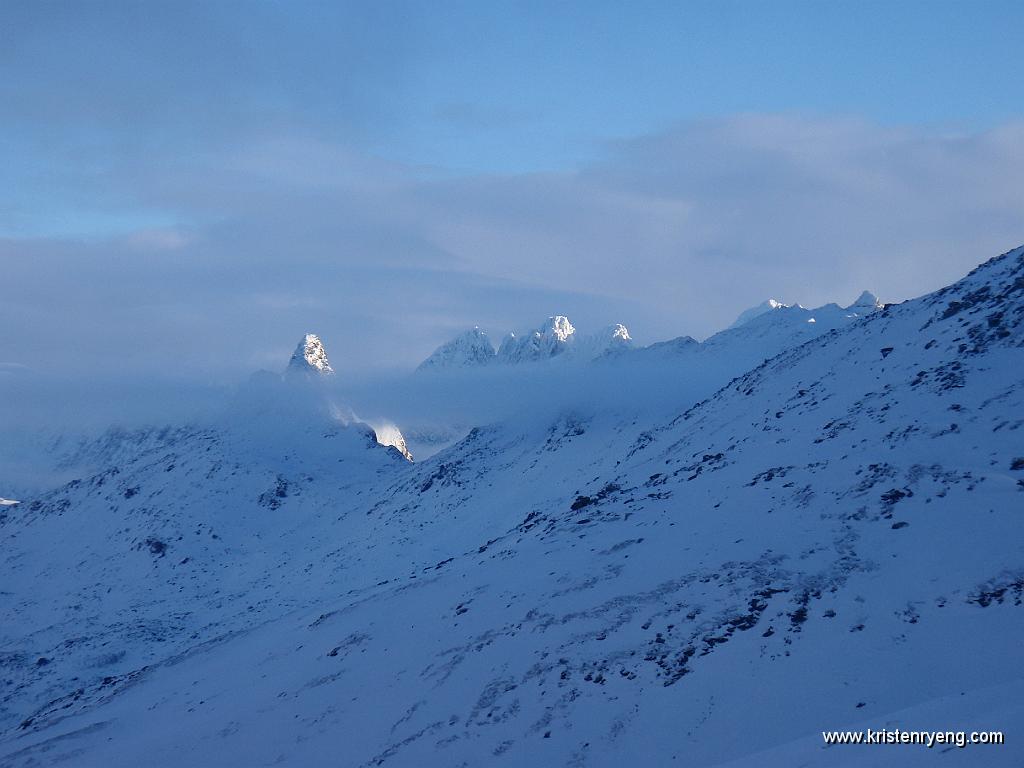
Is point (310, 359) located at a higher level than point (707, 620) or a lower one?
higher

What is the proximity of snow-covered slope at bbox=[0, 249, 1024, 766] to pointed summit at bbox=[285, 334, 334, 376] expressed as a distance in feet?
343

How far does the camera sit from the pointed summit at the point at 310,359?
161 metres

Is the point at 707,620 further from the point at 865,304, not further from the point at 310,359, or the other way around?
the point at 310,359

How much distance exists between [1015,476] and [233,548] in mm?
75654

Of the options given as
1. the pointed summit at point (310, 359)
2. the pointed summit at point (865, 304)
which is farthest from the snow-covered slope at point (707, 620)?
the pointed summit at point (310, 359)

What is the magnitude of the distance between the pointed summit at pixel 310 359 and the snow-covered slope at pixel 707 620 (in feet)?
343

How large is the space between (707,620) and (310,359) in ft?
519

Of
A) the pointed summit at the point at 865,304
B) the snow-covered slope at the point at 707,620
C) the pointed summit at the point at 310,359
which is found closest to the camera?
the snow-covered slope at the point at 707,620

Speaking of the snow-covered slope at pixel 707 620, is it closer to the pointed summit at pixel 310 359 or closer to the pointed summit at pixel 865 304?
the pointed summit at pixel 865 304

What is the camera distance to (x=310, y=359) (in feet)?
566

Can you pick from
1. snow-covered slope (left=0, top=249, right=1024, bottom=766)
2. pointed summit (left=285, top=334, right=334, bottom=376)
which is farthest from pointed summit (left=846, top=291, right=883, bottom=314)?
pointed summit (left=285, top=334, right=334, bottom=376)

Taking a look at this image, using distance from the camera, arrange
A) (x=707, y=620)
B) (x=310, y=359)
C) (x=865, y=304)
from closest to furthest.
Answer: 1. (x=707, y=620)
2. (x=865, y=304)
3. (x=310, y=359)

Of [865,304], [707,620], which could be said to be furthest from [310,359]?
[707,620]

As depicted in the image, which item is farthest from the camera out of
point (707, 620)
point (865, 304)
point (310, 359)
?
point (310, 359)
